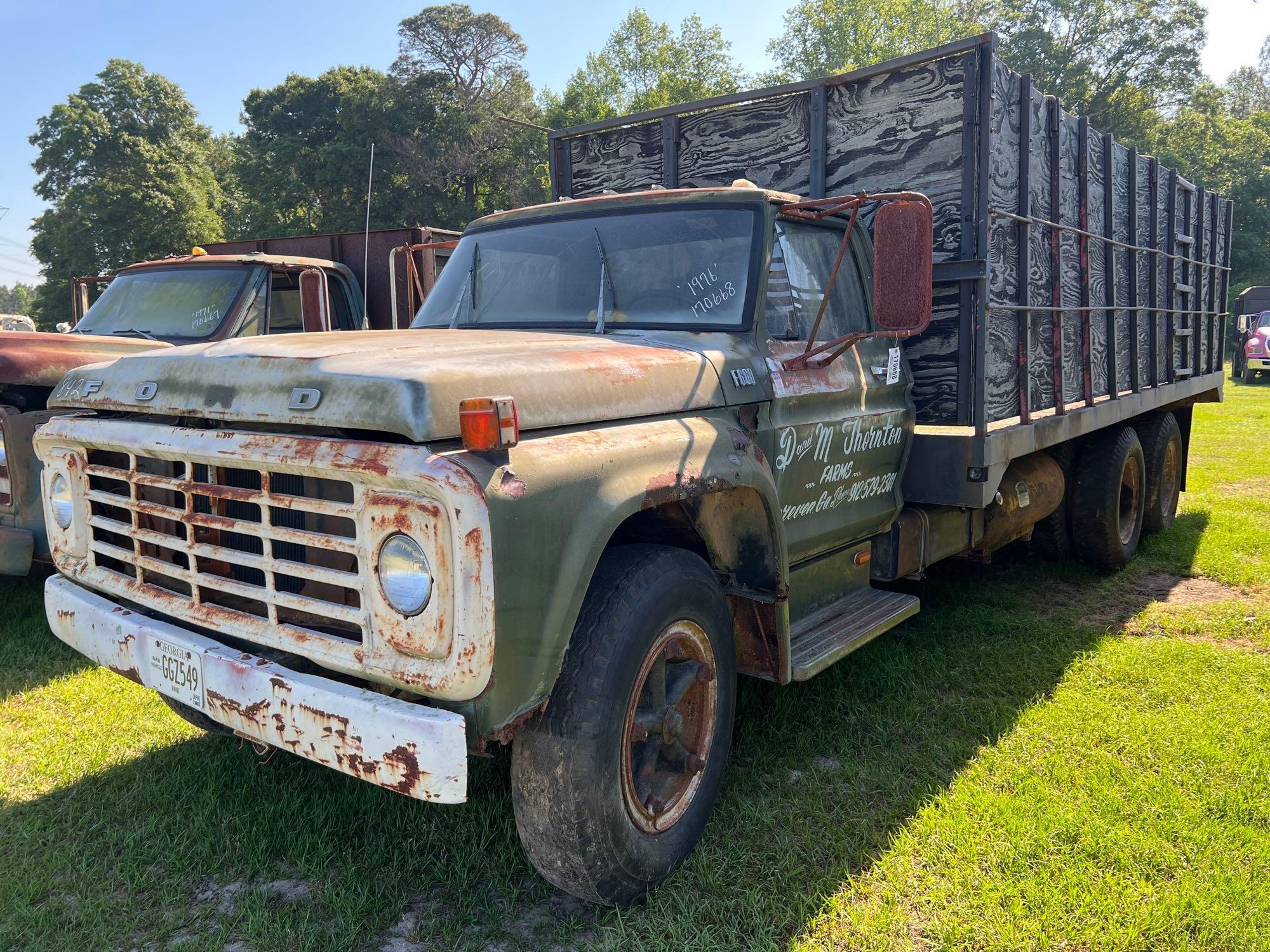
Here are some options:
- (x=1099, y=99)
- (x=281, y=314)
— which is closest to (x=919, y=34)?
(x=1099, y=99)

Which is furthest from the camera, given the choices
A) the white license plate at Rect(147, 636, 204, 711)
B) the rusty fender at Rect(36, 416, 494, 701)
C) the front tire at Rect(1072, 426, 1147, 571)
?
the front tire at Rect(1072, 426, 1147, 571)

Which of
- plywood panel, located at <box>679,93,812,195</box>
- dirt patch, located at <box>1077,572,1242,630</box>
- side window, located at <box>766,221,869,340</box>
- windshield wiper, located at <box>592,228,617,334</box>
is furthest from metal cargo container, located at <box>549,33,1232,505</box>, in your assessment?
windshield wiper, located at <box>592,228,617,334</box>

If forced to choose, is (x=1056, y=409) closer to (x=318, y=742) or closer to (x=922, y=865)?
(x=922, y=865)

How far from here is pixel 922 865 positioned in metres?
2.98

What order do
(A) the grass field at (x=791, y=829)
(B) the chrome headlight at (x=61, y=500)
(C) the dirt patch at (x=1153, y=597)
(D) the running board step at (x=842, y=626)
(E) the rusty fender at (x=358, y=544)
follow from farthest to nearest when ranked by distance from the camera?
(C) the dirt patch at (x=1153, y=597) < (D) the running board step at (x=842, y=626) < (B) the chrome headlight at (x=61, y=500) < (A) the grass field at (x=791, y=829) < (E) the rusty fender at (x=358, y=544)

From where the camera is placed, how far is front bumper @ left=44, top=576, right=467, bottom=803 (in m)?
2.15

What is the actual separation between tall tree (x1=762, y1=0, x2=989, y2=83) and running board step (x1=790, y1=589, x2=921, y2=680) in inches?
1854

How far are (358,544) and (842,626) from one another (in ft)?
7.18

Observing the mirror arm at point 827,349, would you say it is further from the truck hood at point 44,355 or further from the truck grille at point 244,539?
the truck hood at point 44,355

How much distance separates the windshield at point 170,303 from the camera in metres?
6.21

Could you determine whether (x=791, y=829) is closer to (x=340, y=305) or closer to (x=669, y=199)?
(x=669, y=199)

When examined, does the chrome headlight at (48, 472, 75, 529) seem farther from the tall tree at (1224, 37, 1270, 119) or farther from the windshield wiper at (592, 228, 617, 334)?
the tall tree at (1224, 37, 1270, 119)

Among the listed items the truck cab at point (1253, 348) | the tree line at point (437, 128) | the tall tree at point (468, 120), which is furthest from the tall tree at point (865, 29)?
the truck cab at point (1253, 348)

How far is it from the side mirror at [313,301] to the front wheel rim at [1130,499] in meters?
5.44
